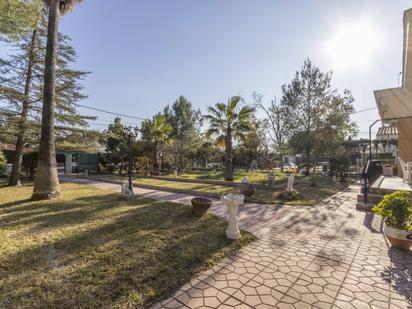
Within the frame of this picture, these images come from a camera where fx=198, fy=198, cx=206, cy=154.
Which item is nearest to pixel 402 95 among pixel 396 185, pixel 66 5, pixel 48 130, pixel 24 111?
pixel 396 185

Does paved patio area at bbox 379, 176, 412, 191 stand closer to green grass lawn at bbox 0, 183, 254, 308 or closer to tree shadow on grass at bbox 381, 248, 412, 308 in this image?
tree shadow on grass at bbox 381, 248, 412, 308

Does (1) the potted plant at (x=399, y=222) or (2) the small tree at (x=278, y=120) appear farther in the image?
(2) the small tree at (x=278, y=120)

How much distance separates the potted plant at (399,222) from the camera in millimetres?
3865

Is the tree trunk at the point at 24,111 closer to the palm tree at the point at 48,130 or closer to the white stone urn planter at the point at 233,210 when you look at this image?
the palm tree at the point at 48,130

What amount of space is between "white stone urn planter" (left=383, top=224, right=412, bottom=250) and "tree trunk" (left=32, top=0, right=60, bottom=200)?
11.2m

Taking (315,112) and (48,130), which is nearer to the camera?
(48,130)

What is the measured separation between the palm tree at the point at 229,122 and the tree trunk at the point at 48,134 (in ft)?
29.2

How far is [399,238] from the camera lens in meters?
3.89

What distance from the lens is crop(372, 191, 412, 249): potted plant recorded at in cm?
387

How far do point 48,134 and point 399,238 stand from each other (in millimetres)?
11833

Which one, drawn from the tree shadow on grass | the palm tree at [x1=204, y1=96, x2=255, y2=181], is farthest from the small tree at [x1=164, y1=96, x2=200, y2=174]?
the tree shadow on grass

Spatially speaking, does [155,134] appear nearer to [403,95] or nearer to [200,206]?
[200,206]

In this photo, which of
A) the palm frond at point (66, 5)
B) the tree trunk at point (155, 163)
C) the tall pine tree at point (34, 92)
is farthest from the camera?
the tree trunk at point (155, 163)

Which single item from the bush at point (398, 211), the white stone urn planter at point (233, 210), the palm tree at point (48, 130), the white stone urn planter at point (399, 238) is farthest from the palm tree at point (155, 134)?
the white stone urn planter at point (399, 238)
